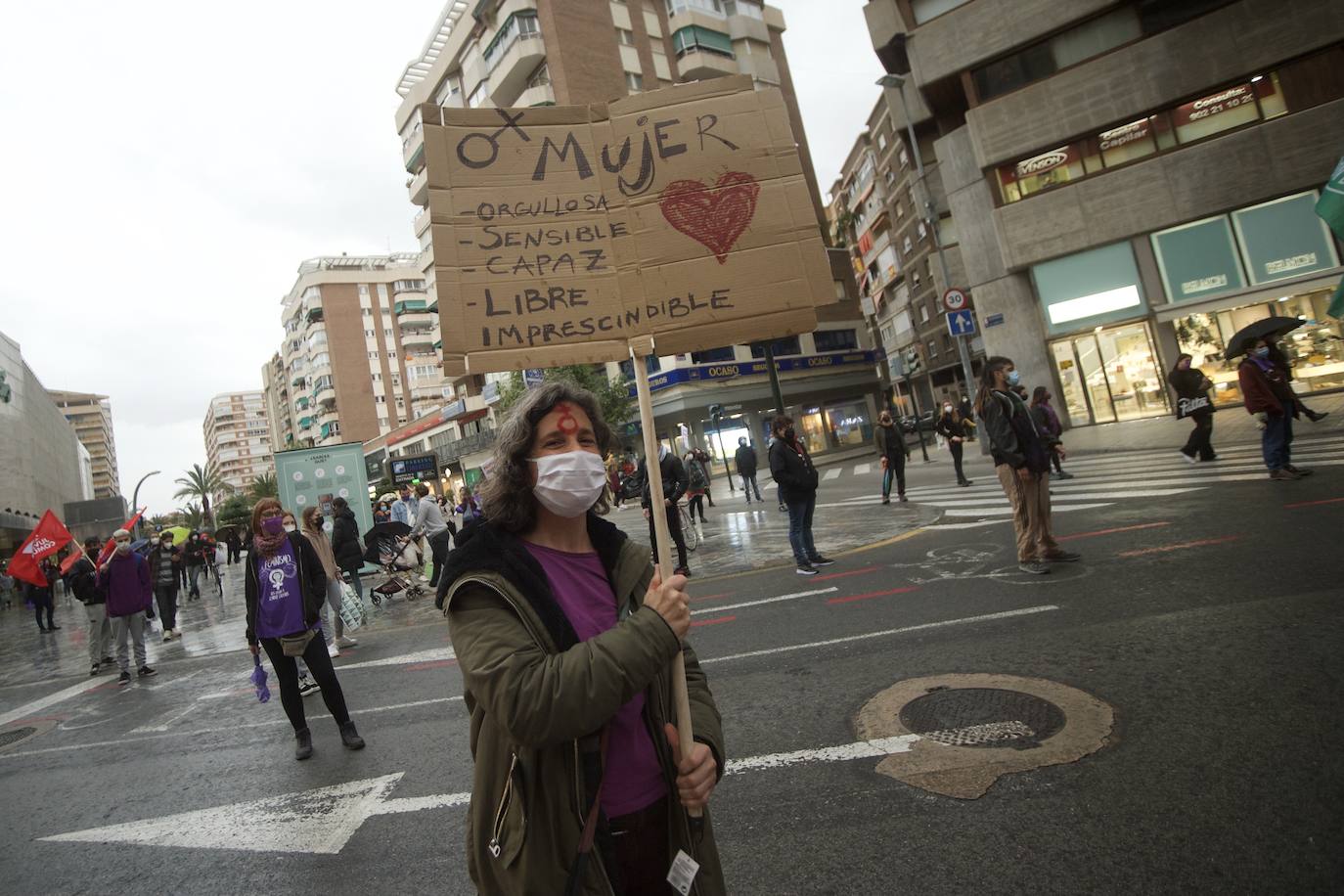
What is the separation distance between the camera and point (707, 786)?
66.1 inches

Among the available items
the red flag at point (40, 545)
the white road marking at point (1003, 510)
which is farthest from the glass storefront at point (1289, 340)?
the red flag at point (40, 545)

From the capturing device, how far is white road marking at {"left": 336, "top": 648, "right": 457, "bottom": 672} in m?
7.69

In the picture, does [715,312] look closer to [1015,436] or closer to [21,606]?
[1015,436]

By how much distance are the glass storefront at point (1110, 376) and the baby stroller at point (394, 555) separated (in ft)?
62.4

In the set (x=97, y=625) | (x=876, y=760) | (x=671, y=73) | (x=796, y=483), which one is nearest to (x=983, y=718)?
(x=876, y=760)

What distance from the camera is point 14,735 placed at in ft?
23.4

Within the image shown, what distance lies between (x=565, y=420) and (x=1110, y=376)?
74.3 feet

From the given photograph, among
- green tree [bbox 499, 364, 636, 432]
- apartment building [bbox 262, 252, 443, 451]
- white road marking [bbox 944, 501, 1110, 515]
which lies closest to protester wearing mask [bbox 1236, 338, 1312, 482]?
white road marking [bbox 944, 501, 1110, 515]

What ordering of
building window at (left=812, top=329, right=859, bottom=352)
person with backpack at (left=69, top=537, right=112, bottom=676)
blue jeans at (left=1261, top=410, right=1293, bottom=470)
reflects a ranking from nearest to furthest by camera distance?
1. blue jeans at (left=1261, top=410, right=1293, bottom=470)
2. person with backpack at (left=69, top=537, right=112, bottom=676)
3. building window at (left=812, top=329, right=859, bottom=352)

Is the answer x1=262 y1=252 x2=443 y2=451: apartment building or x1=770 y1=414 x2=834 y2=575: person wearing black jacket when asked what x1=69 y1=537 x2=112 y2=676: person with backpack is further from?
x1=262 y1=252 x2=443 y2=451: apartment building

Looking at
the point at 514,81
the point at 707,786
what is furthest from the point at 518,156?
the point at 514,81

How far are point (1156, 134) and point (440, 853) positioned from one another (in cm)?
2411

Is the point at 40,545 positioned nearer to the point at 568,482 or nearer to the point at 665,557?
the point at 568,482

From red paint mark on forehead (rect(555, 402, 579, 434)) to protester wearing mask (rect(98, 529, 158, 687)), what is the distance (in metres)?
9.91
